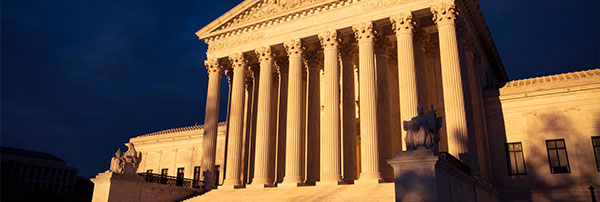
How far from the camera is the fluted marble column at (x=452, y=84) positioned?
84.8ft

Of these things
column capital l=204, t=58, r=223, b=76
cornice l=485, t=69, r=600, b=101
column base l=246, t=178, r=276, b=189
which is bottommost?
column base l=246, t=178, r=276, b=189

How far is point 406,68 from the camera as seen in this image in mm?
28938

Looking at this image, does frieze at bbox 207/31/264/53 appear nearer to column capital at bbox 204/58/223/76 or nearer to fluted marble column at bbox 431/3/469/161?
column capital at bbox 204/58/223/76

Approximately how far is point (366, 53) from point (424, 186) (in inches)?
642

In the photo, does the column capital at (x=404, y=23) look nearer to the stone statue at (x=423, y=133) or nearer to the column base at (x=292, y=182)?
the column base at (x=292, y=182)

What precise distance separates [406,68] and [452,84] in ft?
10.2

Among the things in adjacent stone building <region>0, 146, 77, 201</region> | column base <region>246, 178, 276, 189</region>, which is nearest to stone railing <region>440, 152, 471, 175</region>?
column base <region>246, 178, 276, 189</region>

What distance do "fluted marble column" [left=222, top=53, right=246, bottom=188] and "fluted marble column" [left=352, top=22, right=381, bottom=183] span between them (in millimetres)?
10708

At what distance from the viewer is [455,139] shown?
85.3ft

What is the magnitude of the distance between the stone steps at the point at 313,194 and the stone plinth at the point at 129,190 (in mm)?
1989

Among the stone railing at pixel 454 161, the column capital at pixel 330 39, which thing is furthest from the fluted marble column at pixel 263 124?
the stone railing at pixel 454 161

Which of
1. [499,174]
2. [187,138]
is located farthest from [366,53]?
[187,138]

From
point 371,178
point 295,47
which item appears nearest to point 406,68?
point 371,178

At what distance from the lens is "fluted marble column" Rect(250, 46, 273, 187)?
33.2 metres
